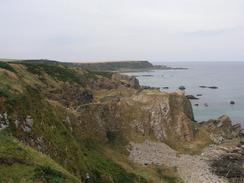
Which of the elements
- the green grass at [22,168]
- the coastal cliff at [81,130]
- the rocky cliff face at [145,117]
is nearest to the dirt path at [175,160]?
the coastal cliff at [81,130]

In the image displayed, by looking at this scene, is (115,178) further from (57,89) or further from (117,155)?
(57,89)

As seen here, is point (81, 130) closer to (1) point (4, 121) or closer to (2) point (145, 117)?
(2) point (145, 117)

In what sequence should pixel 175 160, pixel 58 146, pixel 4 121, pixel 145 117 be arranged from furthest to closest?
1. pixel 145 117
2. pixel 175 160
3. pixel 58 146
4. pixel 4 121

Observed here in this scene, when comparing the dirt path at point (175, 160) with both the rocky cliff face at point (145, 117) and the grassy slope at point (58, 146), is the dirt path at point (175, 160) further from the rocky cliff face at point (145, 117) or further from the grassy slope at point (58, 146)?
the rocky cliff face at point (145, 117)

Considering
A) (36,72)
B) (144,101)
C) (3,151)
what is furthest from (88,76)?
(3,151)

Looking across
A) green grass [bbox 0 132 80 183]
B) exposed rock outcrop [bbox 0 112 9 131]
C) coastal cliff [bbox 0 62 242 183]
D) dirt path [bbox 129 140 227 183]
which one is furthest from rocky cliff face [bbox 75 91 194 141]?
green grass [bbox 0 132 80 183]

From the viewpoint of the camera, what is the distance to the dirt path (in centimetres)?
5876

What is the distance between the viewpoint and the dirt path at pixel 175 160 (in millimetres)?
58756

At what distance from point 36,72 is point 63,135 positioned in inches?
1707

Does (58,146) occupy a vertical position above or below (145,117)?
above

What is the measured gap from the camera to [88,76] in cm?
11450

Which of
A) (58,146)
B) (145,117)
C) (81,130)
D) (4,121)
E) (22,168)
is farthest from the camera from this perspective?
(145,117)

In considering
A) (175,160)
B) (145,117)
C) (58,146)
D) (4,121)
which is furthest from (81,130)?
(4,121)

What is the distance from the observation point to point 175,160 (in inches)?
2574
